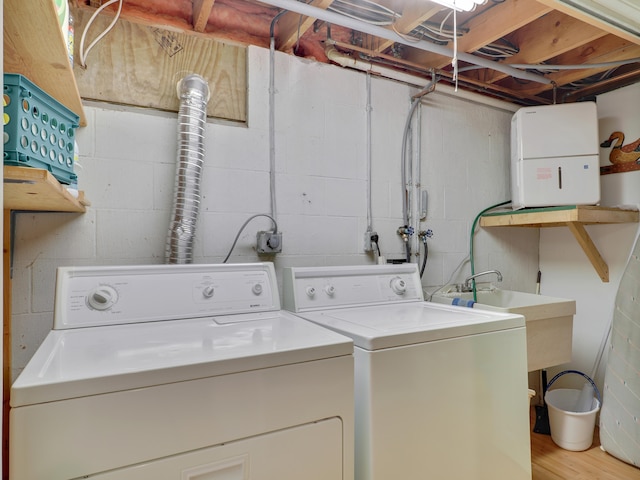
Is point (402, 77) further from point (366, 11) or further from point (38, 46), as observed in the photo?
point (38, 46)

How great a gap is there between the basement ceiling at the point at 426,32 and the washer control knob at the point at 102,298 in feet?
3.96

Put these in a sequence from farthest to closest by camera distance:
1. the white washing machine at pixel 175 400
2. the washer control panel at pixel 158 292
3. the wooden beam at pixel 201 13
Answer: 1. the wooden beam at pixel 201 13
2. the washer control panel at pixel 158 292
3. the white washing machine at pixel 175 400

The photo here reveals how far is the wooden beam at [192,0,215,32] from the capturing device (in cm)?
167

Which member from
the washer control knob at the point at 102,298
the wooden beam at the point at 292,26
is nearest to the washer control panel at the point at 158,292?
the washer control knob at the point at 102,298

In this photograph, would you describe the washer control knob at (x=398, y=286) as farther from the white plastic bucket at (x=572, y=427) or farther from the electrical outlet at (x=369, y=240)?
the white plastic bucket at (x=572, y=427)

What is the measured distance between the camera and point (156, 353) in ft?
3.11

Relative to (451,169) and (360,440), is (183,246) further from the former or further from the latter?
(451,169)

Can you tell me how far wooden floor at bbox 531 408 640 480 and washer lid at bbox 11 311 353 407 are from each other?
1.75 m

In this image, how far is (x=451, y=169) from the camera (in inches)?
99.9

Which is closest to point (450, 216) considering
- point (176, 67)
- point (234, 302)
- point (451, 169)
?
point (451, 169)

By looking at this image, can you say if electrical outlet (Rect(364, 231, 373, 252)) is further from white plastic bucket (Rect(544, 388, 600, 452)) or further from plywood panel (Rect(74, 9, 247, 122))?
white plastic bucket (Rect(544, 388, 600, 452))

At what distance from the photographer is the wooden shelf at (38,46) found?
2.81 ft

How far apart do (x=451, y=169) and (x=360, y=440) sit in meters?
1.91

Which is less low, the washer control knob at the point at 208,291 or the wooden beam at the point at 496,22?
the wooden beam at the point at 496,22
